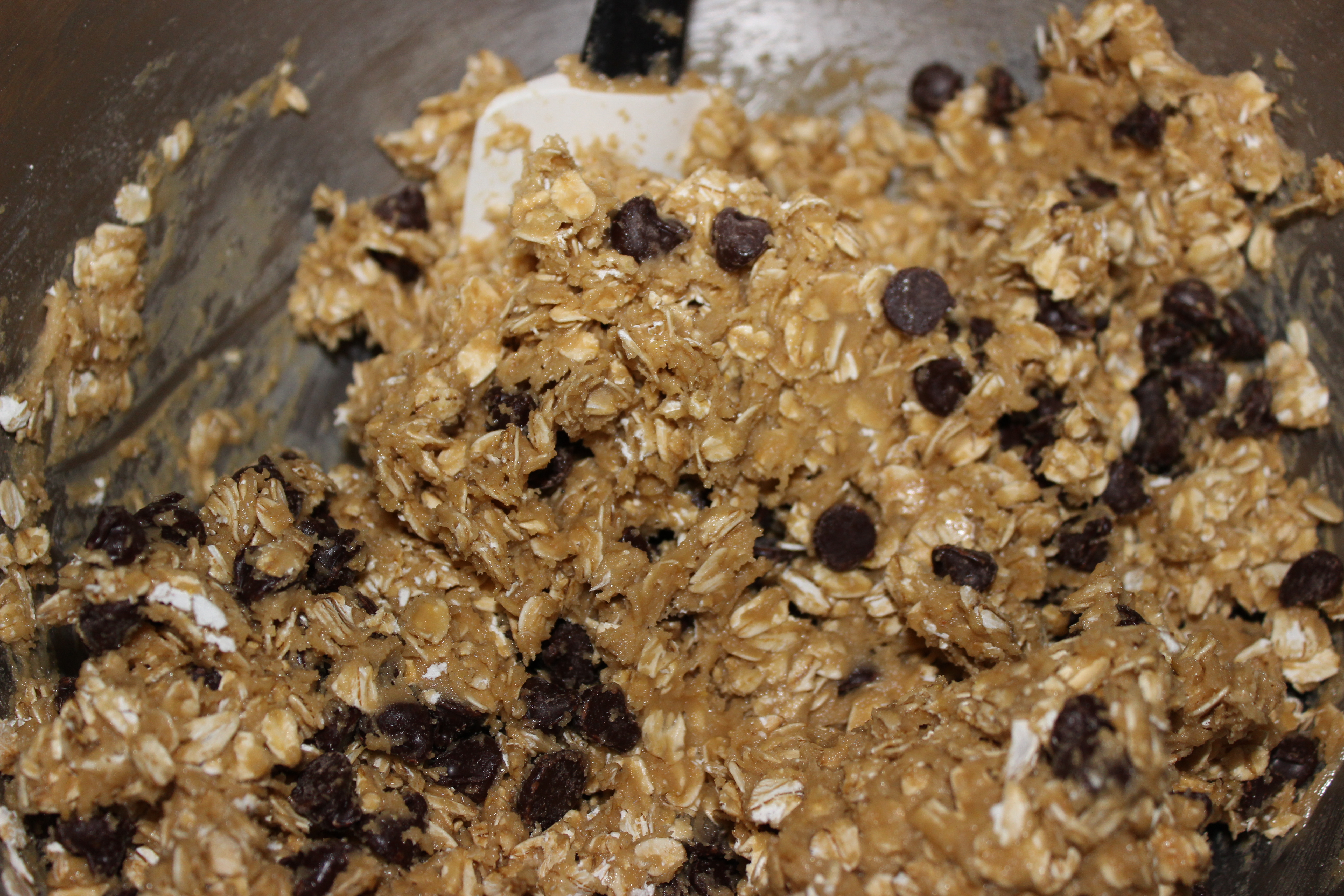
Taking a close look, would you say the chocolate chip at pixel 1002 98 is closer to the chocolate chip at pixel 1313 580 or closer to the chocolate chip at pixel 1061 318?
the chocolate chip at pixel 1061 318

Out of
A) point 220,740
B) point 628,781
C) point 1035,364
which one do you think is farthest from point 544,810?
point 1035,364

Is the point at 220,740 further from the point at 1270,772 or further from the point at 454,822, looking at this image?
the point at 1270,772

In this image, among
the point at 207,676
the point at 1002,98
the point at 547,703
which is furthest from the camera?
the point at 1002,98

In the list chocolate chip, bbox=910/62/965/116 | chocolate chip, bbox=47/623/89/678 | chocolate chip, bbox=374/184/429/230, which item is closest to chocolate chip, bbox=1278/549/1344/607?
chocolate chip, bbox=910/62/965/116

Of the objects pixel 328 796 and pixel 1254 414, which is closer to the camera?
pixel 328 796

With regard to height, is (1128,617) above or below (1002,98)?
below

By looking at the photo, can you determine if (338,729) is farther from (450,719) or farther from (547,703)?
(547,703)

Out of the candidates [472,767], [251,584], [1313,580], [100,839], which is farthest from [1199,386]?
[100,839]
